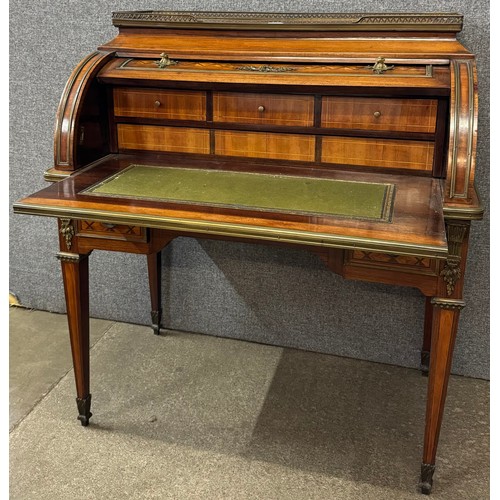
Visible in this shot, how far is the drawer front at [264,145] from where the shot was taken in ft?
6.64

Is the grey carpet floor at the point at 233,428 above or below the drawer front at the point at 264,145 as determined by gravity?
below

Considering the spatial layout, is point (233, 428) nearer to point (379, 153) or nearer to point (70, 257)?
point (70, 257)

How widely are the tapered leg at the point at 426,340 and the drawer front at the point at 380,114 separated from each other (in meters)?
0.77

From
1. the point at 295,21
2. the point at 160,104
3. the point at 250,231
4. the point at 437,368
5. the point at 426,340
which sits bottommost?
the point at 426,340

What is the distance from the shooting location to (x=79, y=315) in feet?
6.75

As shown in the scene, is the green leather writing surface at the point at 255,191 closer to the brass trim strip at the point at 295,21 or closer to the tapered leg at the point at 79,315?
the tapered leg at the point at 79,315

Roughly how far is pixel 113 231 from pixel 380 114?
881mm

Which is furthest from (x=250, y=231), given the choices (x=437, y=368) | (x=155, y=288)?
(x=155, y=288)

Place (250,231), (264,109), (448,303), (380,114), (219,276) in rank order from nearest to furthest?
1. (250,231)
2. (448,303)
3. (380,114)
4. (264,109)
5. (219,276)

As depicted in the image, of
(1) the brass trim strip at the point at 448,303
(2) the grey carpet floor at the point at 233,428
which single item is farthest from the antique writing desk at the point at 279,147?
(2) the grey carpet floor at the point at 233,428

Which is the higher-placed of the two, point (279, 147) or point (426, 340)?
point (279, 147)

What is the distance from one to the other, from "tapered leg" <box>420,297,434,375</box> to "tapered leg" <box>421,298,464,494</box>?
0.60 meters

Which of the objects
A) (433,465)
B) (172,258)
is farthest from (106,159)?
(433,465)

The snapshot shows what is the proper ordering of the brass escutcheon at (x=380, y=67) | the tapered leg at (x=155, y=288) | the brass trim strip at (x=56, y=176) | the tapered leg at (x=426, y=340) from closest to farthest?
the brass escutcheon at (x=380, y=67), the brass trim strip at (x=56, y=176), the tapered leg at (x=426, y=340), the tapered leg at (x=155, y=288)
